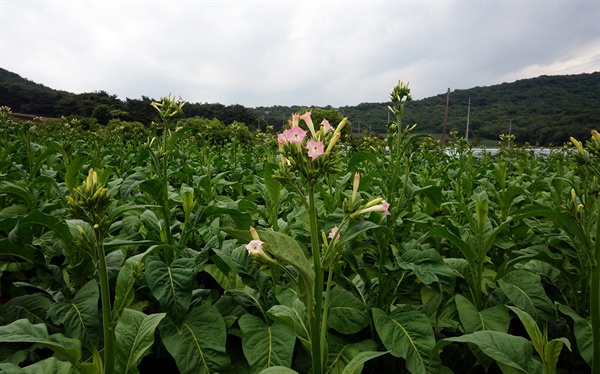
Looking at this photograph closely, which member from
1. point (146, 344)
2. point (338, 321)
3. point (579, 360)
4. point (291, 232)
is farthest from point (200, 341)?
point (579, 360)

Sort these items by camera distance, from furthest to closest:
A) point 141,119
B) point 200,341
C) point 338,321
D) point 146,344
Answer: point 141,119 < point 338,321 < point 200,341 < point 146,344

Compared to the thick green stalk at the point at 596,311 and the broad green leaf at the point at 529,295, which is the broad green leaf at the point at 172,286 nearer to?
the broad green leaf at the point at 529,295

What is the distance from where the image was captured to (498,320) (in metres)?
1.71

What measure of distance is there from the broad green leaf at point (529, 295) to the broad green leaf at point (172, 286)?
5.48 ft

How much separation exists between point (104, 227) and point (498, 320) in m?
1.90

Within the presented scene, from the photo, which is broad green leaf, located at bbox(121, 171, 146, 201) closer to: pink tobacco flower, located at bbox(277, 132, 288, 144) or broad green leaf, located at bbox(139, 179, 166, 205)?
broad green leaf, located at bbox(139, 179, 166, 205)

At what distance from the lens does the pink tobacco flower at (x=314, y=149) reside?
1.33m

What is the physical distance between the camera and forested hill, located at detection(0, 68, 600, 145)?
49531 millimetres

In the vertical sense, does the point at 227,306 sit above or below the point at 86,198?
below

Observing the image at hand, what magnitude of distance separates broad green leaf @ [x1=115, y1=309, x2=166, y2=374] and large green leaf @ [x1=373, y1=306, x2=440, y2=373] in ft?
3.38

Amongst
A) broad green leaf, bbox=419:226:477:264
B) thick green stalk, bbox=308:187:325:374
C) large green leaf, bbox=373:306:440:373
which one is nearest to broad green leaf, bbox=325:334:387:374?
large green leaf, bbox=373:306:440:373

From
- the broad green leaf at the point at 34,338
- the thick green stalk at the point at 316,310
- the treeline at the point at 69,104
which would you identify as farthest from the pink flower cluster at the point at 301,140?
the treeline at the point at 69,104

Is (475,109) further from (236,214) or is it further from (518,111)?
(236,214)

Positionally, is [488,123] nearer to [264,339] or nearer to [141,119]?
[141,119]
